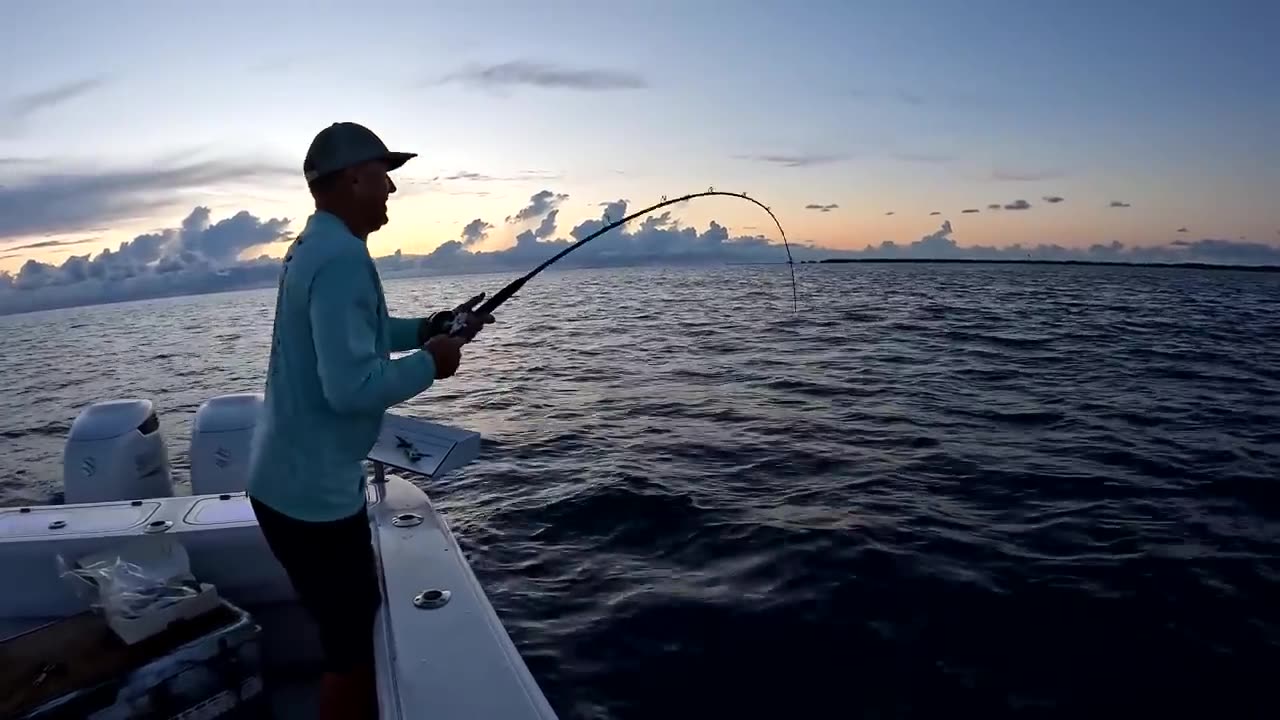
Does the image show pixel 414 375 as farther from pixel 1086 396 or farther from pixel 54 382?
pixel 54 382

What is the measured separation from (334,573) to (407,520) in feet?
4.19

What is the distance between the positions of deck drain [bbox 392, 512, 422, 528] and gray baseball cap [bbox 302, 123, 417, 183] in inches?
72.9

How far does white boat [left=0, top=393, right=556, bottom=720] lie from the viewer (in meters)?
2.18

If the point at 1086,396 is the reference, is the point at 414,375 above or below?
above

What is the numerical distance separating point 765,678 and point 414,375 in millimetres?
2835

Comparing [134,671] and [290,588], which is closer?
[134,671]

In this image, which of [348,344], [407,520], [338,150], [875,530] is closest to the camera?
[348,344]

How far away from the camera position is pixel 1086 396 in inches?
420

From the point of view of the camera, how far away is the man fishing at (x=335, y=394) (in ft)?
6.15

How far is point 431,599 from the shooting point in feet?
8.77

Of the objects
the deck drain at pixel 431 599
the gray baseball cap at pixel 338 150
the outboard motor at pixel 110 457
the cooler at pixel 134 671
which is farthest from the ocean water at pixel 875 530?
the gray baseball cap at pixel 338 150

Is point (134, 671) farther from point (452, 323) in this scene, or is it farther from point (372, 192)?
point (372, 192)

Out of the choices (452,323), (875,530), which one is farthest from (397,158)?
(875,530)

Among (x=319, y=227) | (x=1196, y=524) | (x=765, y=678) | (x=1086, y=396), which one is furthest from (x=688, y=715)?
(x=1086, y=396)
